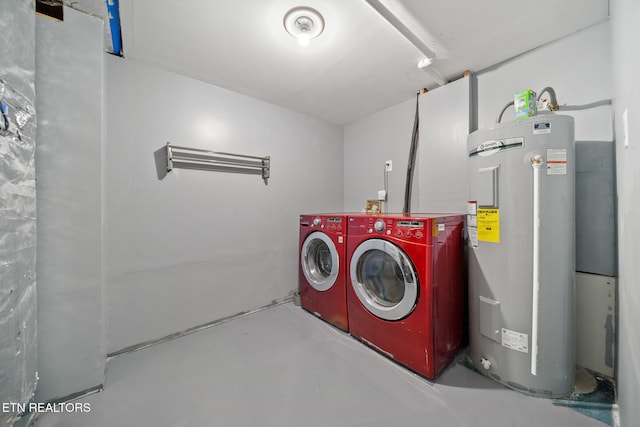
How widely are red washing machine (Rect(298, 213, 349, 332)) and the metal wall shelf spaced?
2.23 feet

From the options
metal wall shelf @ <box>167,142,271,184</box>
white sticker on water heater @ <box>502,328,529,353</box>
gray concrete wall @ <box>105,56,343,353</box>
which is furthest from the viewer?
Answer: metal wall shelf @ <box>167,142,271,184</box>

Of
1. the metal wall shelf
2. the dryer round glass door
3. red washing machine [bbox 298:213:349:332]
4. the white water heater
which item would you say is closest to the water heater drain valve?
the white water heater

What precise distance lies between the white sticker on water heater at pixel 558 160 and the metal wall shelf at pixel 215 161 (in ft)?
6.78

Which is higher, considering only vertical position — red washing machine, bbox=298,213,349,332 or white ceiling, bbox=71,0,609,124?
white ceiling, bbox=71,0,609,124

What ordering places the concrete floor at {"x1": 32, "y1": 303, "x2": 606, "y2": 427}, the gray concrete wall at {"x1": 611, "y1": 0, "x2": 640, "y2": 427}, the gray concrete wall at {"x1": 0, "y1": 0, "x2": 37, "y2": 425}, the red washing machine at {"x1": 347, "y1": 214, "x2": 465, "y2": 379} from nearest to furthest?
1. the gray concrete wall at {"x1": 611, "y1": 0, "x2": 640, "y2": 427}
2. the gray concrete wall at {"x1": 0, "y1": 0, "x2": 37, "y2": 425}
3. the concrete floor at {"x1": 32, "y1": 303, "x2": 606, "y2": 427}
4. the red washing machine at {"x1": 347, "y1": 214, "x2": 465, "y2": 379}

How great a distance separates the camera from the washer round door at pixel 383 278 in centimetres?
144

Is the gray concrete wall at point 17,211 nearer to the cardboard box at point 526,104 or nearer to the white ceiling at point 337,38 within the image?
the white ceiling at point 337,38

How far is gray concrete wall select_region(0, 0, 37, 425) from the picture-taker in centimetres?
90

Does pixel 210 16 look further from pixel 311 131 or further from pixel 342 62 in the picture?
pixel 311 131

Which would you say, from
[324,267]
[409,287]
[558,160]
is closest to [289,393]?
[409,287]

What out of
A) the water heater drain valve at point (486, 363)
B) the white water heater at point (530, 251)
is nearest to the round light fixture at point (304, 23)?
the white water heater at point (530, 251)

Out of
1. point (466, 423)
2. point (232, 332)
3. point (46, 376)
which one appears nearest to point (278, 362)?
point (232, 332)
